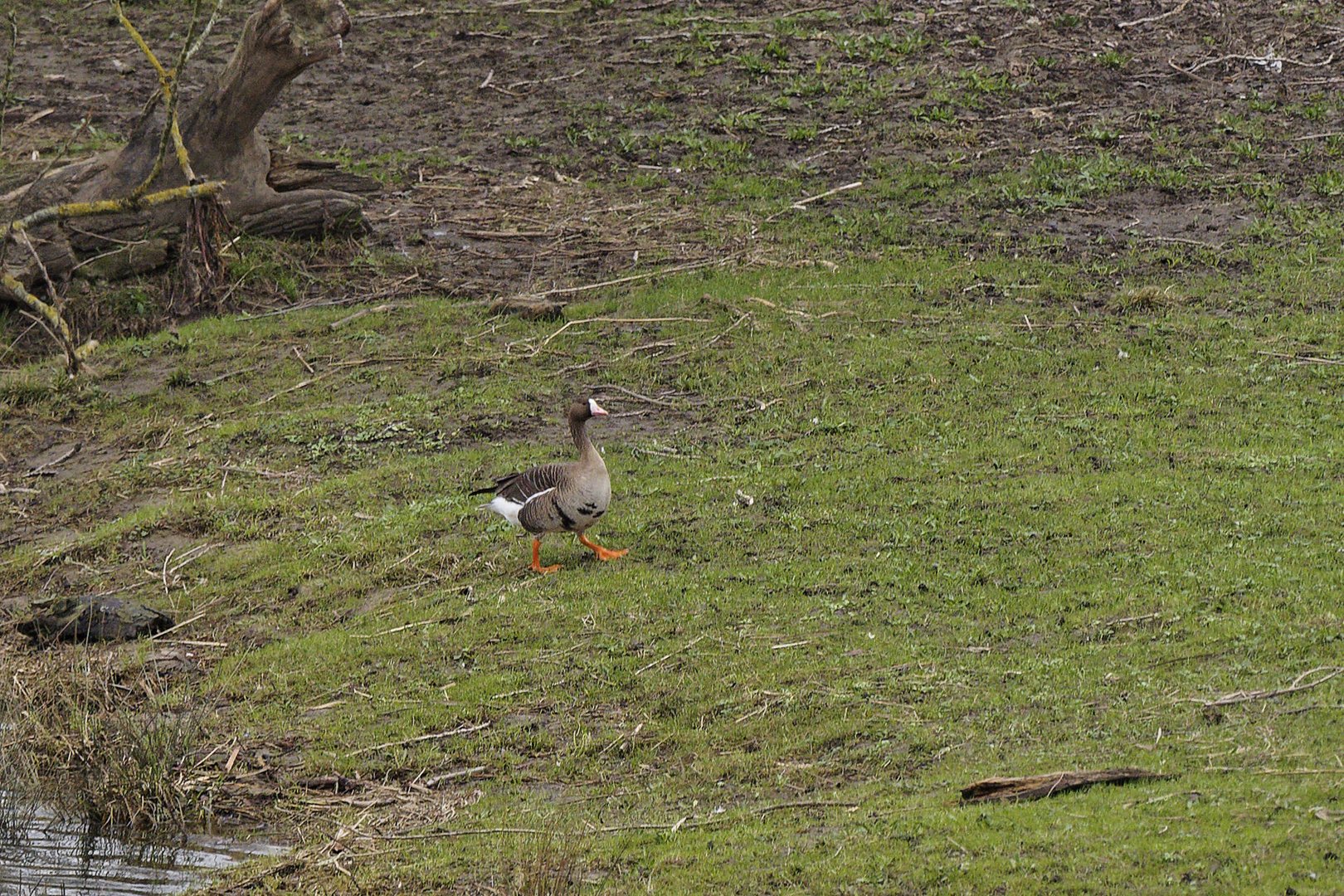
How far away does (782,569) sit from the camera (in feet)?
33.3

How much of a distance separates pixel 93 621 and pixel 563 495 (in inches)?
130

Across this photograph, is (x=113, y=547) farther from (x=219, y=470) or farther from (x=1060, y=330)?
(x=1060, y=330)

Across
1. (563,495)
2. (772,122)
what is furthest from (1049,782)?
(772,122)

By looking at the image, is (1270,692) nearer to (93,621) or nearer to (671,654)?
(671,654)

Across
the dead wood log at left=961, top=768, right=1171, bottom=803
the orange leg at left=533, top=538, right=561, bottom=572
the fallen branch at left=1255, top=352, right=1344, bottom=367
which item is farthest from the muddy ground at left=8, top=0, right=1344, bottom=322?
the dead wood log at left=961, top=768, right=1171, bottom=803

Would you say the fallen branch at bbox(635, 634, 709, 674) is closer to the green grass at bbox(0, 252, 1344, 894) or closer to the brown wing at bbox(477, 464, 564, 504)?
the green grass at bbox(0, 252, 1344, 894)

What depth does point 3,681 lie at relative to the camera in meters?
9.50

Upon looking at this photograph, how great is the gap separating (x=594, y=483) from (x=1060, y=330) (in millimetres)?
5797

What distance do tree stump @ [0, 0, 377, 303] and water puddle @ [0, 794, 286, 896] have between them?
8598 mm

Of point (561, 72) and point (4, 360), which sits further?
point (561, 72)

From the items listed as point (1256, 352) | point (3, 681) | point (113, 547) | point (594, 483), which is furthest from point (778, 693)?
point (1256, 352)

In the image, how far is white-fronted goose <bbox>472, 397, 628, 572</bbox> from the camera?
9.98 meters

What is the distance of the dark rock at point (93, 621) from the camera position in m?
10.4

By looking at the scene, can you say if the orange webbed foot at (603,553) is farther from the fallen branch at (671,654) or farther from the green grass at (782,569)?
the fallen branch at (671,654)
